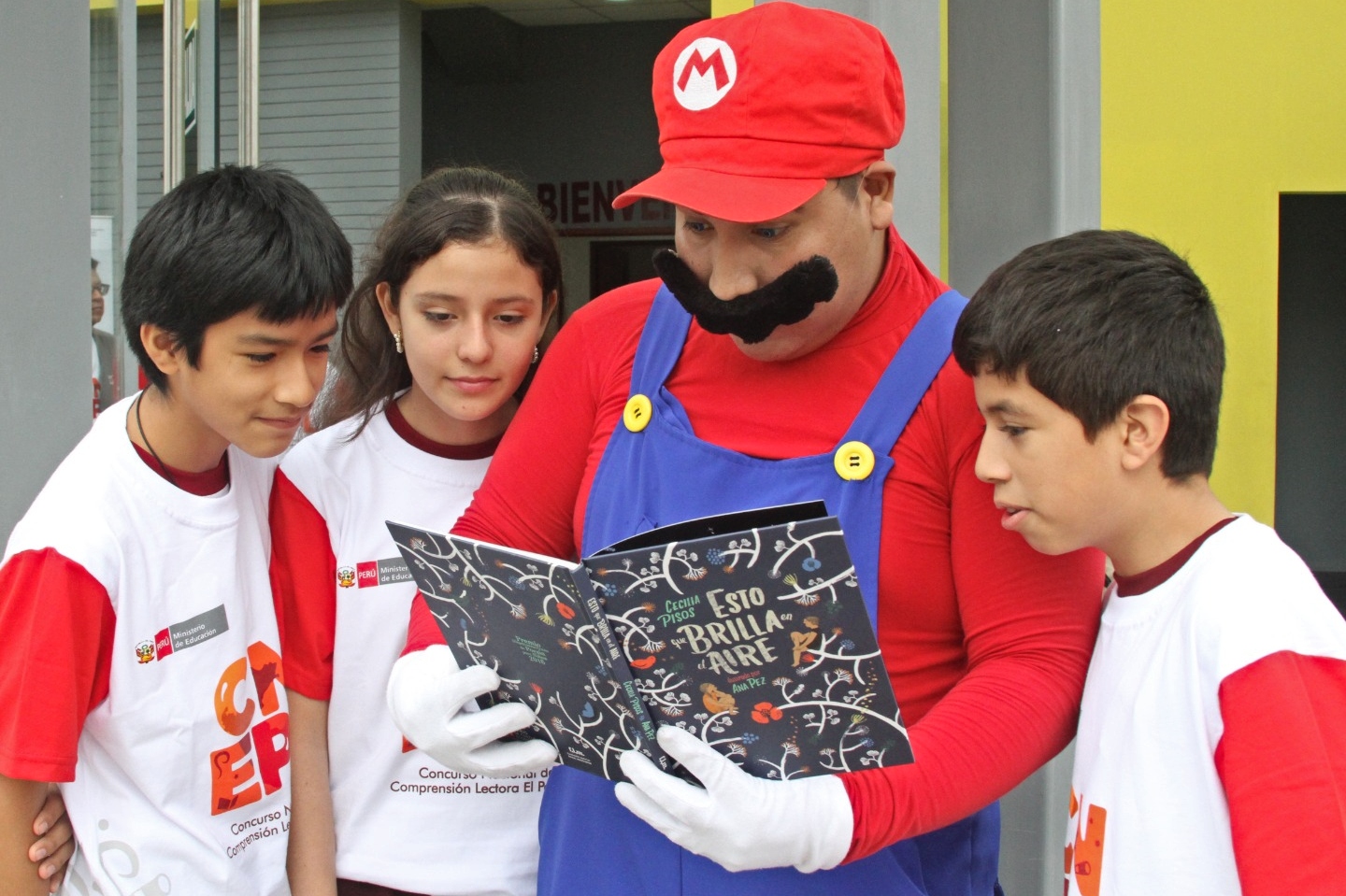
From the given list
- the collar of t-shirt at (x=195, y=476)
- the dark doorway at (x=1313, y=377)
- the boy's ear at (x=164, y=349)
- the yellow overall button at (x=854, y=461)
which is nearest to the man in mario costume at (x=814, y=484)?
the yellow overall button at (x=854, y=461)

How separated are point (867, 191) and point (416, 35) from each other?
19.0ft

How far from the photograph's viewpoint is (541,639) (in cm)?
125

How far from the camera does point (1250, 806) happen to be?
3.51 ft

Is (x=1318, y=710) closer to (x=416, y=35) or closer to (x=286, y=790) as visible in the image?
(x=286, y=790)

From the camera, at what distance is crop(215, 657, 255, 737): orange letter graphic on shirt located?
5.11 feet

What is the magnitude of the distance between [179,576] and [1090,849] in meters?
1.11

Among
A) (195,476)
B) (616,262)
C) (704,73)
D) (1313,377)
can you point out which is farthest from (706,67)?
(616,262)

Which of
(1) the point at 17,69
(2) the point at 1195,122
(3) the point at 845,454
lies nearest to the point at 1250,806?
(3) the point at 845,454

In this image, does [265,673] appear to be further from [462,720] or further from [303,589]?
[462,720]

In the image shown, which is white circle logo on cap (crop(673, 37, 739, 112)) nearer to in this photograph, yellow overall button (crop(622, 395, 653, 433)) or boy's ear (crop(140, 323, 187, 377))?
yellow overall button (crop(622, 395, 653, 433))

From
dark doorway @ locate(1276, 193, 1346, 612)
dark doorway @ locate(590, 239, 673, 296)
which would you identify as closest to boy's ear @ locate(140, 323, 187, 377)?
dark doorway @ locate(1276, 193, 1346, 612)

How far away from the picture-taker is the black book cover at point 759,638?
42.3 inches

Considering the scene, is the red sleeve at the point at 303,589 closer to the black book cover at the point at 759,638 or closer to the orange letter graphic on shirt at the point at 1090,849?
the black book cover at the point at 759,638

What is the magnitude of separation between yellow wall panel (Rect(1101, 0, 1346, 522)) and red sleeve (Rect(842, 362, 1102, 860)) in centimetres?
357
